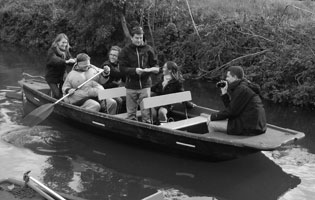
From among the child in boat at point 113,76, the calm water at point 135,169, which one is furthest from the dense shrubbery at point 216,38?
the child in boat at point 113,76

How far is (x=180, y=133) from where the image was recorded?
6.53m

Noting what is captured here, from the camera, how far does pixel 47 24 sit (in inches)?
755

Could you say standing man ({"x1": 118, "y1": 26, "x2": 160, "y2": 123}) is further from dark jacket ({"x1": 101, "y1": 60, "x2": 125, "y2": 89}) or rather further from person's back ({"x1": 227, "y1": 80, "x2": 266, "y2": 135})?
person's back ({"x1": 227, "y1": 80, "x2": 266, "y2": 135})

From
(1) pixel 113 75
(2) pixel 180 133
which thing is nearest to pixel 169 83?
(1) pixel 113 75

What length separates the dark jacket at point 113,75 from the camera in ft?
26.7

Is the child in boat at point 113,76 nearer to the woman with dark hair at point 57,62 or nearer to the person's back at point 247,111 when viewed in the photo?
the woman with dark hair at point 57,62

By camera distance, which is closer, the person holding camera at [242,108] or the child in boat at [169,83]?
the person holding camera at [242,108]

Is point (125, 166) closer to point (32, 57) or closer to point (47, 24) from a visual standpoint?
point (32, 57)

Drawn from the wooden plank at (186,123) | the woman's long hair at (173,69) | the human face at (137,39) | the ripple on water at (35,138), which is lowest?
the ripple on water at (35,138)

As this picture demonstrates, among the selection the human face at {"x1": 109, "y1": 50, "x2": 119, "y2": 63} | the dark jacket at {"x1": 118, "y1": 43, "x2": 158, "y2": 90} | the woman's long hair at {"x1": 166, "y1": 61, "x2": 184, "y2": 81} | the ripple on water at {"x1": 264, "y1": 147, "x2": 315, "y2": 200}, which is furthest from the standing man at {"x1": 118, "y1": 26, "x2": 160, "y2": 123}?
the ripple on water at {"x1": 264, "y1": 147, "x2": 315, "y2": 200}

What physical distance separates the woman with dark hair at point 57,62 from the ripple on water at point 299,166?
4126 mm

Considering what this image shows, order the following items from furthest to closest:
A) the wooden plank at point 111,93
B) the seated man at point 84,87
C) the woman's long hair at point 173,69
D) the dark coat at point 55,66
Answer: the dark coat at point 55,66, the seated man at point 84,87, the wooden plank at point 111,93, the woman's long hair at point 173,69

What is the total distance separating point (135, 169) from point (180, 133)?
0.91 m

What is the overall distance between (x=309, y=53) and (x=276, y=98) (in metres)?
1.25
